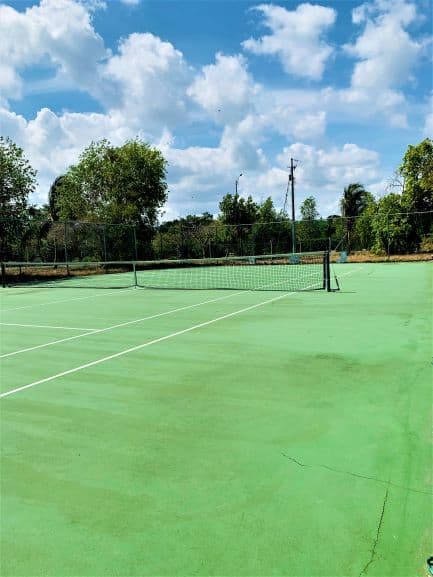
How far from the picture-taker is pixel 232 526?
2.36m

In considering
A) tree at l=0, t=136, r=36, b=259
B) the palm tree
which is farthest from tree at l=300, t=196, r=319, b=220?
tree at l=0, t=136, r=36, b=259

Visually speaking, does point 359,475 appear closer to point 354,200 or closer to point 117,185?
point 117,185

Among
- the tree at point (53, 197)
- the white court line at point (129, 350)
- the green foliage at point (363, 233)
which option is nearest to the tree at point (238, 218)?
the green foliage at point (363, 233)

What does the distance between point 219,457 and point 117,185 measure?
1244 inches

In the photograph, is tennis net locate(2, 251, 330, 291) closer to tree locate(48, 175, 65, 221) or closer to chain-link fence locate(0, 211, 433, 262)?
chain-link fence locate(0, 211, 433, 262)

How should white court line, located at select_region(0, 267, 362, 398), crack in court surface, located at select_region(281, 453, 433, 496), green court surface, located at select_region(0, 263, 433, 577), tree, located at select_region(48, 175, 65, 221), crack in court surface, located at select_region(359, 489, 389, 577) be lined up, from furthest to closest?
tree, located at select_region(48, 175, 65, 221) < white court line, located at select_region(0, 267, 362, 398) < crack in court surface, located at select_region(281, 453, 433, 496) < green court surface, located at select_region(0, 263, 433, 577) < crack in court surface, located at select_region(359, 489, 389, 577)

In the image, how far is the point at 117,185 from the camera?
32906 mm

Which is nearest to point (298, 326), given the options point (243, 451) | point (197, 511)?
point (243, 451)

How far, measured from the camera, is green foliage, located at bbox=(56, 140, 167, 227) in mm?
32781

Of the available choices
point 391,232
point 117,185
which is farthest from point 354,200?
point 117,185

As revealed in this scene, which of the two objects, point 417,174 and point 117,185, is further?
point 417,174

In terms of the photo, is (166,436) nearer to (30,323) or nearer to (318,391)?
(318,391)

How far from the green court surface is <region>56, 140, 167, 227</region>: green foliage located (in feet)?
88.8

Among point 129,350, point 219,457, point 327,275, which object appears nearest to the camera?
point 219,457
